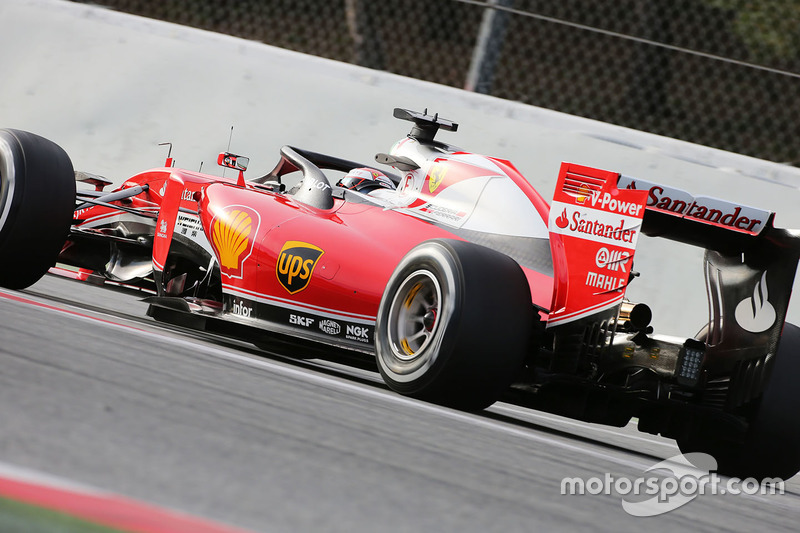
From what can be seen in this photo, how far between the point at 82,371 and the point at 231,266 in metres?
2.25

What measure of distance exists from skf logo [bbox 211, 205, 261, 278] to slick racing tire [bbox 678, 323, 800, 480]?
92.2 inches

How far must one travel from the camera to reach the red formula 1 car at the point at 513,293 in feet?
13.0

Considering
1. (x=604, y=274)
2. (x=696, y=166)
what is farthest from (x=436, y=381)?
(x=696, y=166)

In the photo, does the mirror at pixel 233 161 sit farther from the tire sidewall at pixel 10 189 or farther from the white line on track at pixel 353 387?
the white line on track at pixel 353 387

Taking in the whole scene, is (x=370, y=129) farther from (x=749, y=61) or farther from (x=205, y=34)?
(x=749, y=61)

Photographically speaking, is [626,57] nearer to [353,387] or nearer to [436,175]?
[436,175]

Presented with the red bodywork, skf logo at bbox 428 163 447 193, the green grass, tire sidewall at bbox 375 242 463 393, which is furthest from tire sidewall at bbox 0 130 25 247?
the green grass

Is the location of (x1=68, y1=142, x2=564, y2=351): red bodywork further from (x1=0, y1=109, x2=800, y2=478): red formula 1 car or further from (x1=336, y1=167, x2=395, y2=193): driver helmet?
(x1=336, y1=167, x2=395, y2=193): driver helmet

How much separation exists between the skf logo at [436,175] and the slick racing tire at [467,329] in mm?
966

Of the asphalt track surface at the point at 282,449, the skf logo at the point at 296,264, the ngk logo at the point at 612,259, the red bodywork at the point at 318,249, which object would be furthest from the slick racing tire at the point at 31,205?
the ngk logo at the point at 612,259

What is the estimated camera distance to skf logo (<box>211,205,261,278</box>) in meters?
5.25

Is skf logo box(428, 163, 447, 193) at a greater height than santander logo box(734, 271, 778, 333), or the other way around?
skf logo box(428, 163, 447, 193)

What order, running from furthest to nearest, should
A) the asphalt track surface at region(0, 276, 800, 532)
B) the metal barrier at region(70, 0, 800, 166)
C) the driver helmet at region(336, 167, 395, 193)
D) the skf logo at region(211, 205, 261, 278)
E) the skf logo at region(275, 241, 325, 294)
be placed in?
the metal barrier at region(70, 0, 800, 166) → the driver helmet at region(336, 167, 395, 193) → the skf logo at region(211, 205, 261, 278) → the skf logo at region(275, 241, 325, 294) → the asphalt track surface at region(0, 276, 800, 532)

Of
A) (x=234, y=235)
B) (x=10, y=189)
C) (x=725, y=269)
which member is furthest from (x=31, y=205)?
(x=725, y=269)
